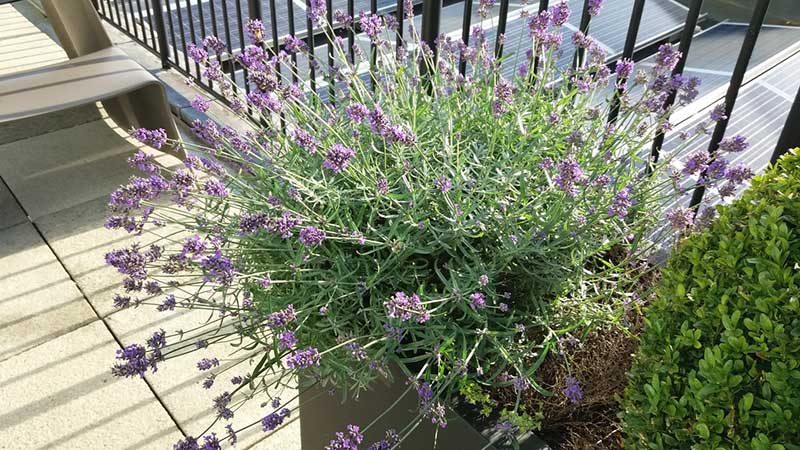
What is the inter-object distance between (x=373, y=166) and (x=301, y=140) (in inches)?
8.8

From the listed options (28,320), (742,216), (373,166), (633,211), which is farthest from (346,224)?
(28,320)

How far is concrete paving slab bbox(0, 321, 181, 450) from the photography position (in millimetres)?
2227

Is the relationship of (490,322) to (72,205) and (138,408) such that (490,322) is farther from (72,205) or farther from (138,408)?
(72,205)

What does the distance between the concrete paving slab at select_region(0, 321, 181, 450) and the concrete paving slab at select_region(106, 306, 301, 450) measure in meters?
0.05

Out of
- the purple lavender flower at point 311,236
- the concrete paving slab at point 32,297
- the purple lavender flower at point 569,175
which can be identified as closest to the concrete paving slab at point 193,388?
the concrete paving slab at point 32,297

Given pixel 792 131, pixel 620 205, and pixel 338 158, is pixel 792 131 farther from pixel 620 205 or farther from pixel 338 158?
pixel 338 158

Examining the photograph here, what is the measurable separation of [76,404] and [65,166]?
174cm

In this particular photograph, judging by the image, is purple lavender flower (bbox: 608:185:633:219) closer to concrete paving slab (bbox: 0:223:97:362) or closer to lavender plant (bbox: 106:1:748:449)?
lavender plant (bbox: 106:1:748:449)

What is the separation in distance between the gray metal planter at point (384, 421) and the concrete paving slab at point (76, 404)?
683 millimetres

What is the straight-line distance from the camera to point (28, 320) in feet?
8.85

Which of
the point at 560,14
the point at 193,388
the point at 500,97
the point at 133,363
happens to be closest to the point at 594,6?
the point at 560,14

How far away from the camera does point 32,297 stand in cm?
281


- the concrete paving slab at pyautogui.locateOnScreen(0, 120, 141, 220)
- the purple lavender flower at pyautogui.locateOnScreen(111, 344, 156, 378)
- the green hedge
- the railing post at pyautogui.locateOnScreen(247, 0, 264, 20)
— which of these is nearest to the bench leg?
the concrete paving slab at pyautogui.locateOnScreen(0, 120, 141, 220)

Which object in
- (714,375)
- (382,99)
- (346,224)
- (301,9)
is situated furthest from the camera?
(301,9)
